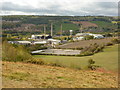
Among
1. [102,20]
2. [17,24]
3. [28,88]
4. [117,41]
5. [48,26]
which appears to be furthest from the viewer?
[102,20]

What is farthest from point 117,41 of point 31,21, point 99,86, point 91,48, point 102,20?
point 102,20

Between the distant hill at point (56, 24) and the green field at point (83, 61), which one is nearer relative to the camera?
the green field at point (83, 61)

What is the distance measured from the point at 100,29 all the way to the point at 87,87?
11251 cm

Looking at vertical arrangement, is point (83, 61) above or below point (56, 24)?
below

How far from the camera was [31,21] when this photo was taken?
122m

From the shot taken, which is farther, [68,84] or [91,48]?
[91,48]

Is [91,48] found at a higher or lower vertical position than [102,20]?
lower

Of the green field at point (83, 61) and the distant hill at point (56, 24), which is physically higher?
the distant hill at point (56, 24)

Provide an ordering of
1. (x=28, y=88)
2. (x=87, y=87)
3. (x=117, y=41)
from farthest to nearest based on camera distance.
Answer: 1. (x=117, y=41)
2. (x=87, y=87)
3. (x=28, y=88)

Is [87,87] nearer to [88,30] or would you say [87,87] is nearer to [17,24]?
[17,24]

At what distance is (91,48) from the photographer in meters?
40.6

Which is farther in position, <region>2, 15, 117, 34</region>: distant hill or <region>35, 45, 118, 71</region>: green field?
<region>2, 15, 117, 34</region>: distant hill

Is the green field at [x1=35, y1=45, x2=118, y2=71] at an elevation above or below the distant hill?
below

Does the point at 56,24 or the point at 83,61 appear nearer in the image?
the point at 83,61
